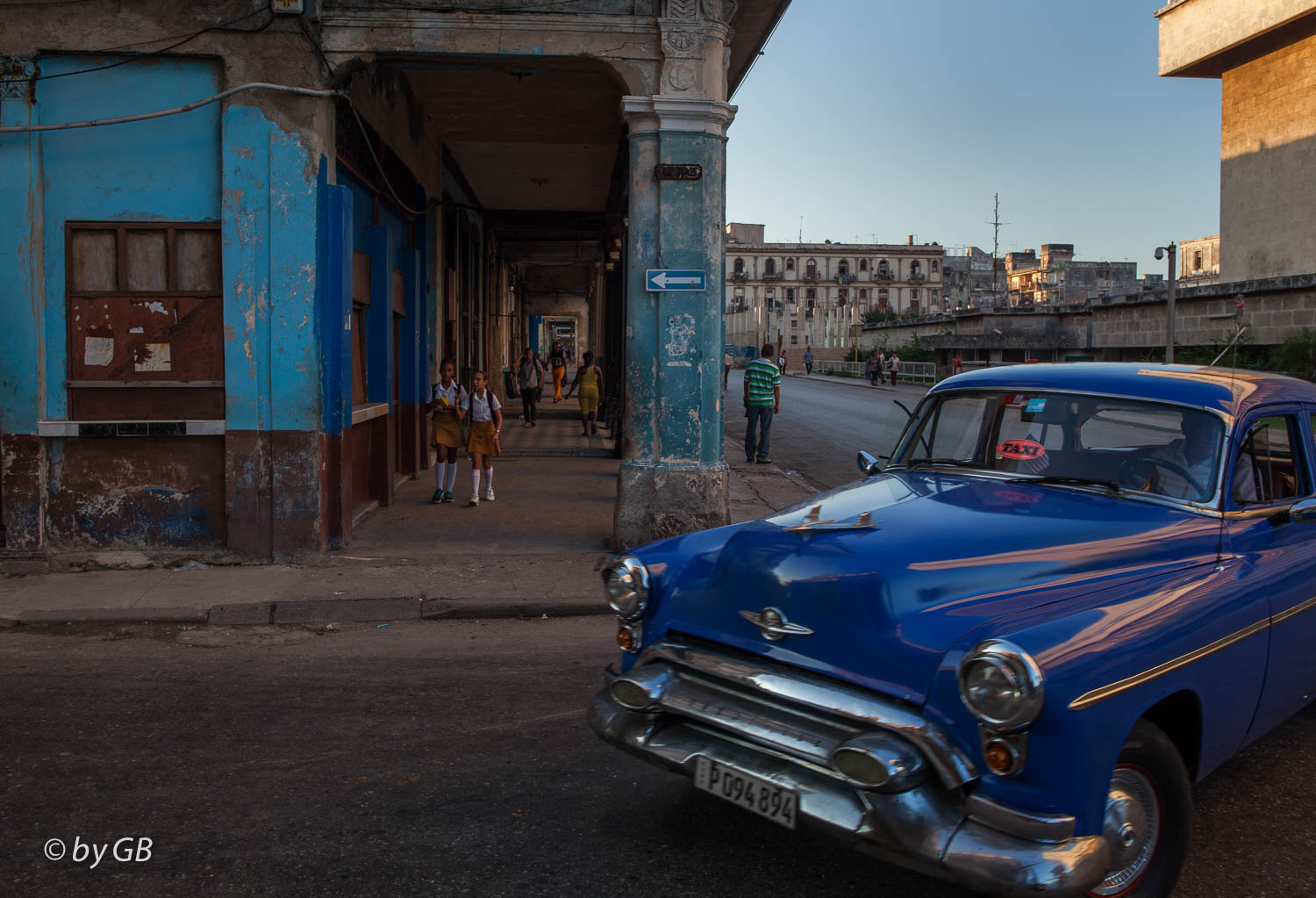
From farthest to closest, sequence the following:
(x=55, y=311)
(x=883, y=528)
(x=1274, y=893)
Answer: (x=55, y=311) < (x=883, y=528) < (x=1274, y=893)

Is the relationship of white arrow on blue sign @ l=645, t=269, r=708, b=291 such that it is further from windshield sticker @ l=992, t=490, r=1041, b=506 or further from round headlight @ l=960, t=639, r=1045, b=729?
round headlight @ l=960, t=639, r=1045, b=729

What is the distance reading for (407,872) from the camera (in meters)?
3.20

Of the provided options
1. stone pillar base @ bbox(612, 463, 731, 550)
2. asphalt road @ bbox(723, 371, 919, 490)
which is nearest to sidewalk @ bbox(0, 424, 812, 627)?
stone pillar base @ bbox(612, 463, 731, 550)

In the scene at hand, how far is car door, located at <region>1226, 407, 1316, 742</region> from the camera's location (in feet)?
11.8

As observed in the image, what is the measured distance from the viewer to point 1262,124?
38.0 m

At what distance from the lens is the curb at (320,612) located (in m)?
6.68

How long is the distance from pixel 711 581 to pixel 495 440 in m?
7.90

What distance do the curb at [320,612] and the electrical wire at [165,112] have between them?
11.8ft

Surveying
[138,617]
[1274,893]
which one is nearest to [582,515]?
[138,617]

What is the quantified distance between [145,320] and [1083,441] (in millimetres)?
6970

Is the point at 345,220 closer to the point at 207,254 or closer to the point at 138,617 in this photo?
the point at 207,254

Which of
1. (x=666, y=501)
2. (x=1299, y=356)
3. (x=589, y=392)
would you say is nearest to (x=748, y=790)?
(x=666, y=501)

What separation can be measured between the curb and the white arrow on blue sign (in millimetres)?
2842

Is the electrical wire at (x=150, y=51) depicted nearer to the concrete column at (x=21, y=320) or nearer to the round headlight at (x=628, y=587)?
the concrete column at (x=21, y=320)
